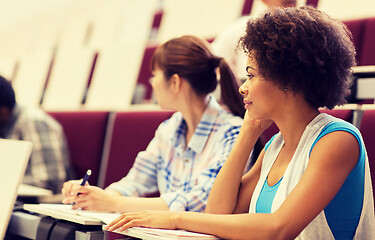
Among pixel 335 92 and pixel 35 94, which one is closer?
pixel 335 92

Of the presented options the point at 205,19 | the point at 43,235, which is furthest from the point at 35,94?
the point at 43,235

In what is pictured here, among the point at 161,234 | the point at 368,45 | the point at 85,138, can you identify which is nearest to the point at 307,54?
the point at 161,234

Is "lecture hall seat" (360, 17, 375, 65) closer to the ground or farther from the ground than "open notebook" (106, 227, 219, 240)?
farther from the ground

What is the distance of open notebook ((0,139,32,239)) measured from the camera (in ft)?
1.70

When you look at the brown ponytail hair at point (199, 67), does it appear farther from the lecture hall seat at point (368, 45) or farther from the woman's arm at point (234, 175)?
the lecture hall seat at point (368, 45)

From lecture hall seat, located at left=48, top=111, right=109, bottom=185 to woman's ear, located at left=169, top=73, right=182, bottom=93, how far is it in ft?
0.79

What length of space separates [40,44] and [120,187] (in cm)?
157

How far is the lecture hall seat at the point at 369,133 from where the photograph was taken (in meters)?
0.48

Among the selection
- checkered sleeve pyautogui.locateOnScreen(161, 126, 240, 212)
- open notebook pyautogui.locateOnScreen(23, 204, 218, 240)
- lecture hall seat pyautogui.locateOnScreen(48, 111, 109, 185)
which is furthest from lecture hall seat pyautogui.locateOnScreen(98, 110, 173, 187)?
open notebook pyautogui.locateOnScreen(23, 204, 218, 240)

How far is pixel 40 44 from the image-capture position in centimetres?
204

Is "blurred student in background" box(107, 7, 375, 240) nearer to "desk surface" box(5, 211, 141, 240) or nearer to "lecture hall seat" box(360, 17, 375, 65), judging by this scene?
"desk surface" box(5, 211, 141, 240)

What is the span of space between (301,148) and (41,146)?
1.97 ft

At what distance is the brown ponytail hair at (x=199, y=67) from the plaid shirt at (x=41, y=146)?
0.34 m

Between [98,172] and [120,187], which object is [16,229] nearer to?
[120,187]
